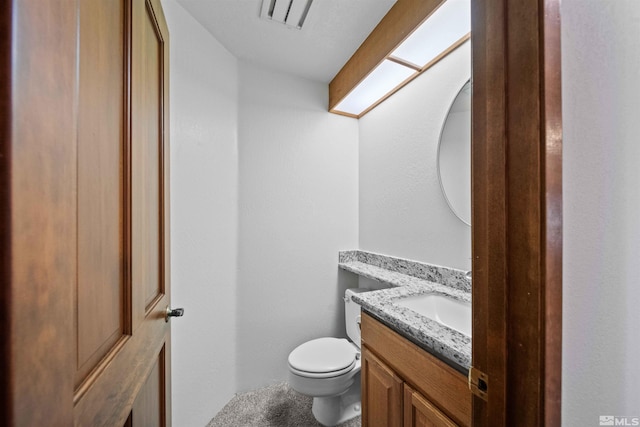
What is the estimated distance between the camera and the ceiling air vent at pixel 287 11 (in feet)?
4.03

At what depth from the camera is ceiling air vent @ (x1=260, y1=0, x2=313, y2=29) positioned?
4.03ft

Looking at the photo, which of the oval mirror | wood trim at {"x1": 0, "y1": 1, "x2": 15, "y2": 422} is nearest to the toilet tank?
the oval mirror

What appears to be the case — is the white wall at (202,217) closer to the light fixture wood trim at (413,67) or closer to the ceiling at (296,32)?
the ceiling at (296,32)

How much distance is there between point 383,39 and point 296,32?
514 millimetres

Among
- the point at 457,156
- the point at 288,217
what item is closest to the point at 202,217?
the point at 288,217

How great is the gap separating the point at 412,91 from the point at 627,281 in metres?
1.43

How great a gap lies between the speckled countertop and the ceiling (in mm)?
1393

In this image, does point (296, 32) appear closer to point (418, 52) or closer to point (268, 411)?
point (418, 52)

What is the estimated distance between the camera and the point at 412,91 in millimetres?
1514

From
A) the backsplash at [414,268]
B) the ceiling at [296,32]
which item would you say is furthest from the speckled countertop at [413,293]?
the ceiling at [296,32]

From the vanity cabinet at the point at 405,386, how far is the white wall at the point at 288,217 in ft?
2.78

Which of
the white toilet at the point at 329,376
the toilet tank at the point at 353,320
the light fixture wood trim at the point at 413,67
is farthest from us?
the toilet tank at the point at 353,320

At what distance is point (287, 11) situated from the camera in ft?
4.21

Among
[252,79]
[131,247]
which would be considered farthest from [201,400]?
[252,79]
